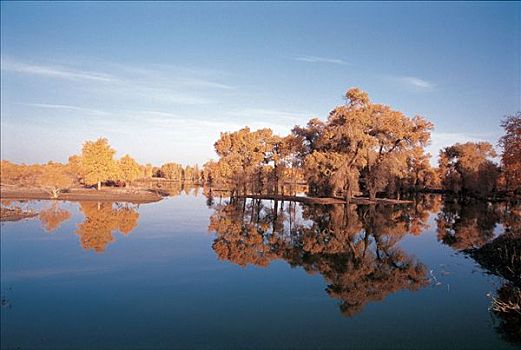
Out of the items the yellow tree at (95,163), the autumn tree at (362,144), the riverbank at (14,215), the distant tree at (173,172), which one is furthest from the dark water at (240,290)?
the distant tree at (173,172)

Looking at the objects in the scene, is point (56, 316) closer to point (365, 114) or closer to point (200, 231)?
point (200, 231)

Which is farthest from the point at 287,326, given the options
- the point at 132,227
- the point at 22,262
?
the point at 132,227

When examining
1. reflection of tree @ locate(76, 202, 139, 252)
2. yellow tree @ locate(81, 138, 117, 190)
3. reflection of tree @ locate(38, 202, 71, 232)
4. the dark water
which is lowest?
the dark water

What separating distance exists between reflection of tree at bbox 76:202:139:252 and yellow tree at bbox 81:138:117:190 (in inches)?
1039

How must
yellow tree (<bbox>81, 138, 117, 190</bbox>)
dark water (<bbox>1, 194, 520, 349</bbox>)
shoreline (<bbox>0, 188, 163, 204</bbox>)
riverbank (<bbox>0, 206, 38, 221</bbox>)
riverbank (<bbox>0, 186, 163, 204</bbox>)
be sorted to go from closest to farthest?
dark water (<bbox>1, 194, 520, 349</bbox>)
riverbank (<bbox>0, 206, 38, 221</bbox>)
shoreline (<bbox>0, 188, 163, 204</bbox>)
riverbank (<bbox>0, 186, 163, 204</bbox>)
yellow tree (<bbox>81, 138, 117, 190</bbox>)

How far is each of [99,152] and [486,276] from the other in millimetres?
Result: 63344

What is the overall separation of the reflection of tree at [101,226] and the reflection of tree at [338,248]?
6.86 m

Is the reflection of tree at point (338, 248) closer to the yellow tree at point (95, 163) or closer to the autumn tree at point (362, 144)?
the autumn tree at point (362, 144)

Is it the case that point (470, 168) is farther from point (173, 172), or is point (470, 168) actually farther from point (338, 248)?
point (173, 172)

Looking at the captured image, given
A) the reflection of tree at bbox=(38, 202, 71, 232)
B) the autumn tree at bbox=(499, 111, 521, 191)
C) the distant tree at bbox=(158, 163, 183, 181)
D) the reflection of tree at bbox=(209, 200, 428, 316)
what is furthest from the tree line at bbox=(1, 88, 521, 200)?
the distant tree at bbox=(158, 163, 183, 181)

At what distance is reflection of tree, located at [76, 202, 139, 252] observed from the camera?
25.6 m

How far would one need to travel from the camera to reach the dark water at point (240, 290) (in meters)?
11.8

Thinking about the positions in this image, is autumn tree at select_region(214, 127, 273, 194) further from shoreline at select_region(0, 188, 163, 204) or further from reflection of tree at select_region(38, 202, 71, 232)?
reflection of tree at select_region(38, 202, 71, 232)

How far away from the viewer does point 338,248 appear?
26.0 m
